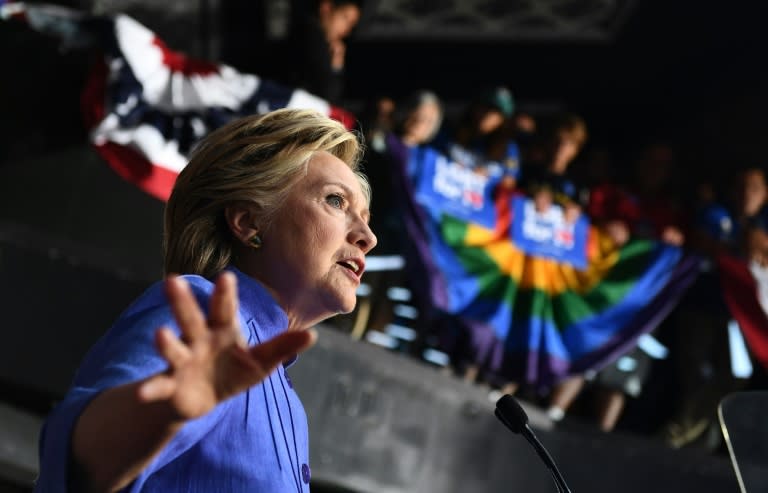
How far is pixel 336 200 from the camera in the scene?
1.74m

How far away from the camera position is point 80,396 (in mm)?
1170

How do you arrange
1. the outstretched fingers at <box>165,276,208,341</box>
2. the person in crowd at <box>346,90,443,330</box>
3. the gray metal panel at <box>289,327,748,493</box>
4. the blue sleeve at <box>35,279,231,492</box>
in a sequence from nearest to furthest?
the outstretched fingers at <box>165,276,208,341</box> → the blue sleeve at <box>35,279,231,492</box> → the gray metal panel at <box>289,327,748,493</box> → the person in crowd at <box>346,90,443,330</box>

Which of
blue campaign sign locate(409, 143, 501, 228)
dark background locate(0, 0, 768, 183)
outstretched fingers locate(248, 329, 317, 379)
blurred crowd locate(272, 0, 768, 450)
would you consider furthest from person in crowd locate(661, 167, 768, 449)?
outstretched fingers locate(248, 329, 317, 379)

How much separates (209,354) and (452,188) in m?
4.33

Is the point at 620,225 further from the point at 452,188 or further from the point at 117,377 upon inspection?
the point at 117,377

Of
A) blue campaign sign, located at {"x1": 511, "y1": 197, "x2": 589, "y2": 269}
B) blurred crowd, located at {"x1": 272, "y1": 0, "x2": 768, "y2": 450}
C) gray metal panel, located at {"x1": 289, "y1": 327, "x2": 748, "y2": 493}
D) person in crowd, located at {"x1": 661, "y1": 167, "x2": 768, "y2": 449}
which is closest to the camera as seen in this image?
gray metal panel, located at {"x1": 289, "y1": 327, "x2": 748, "y2": 493}

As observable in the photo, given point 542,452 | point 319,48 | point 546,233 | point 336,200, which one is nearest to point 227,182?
point 336,200

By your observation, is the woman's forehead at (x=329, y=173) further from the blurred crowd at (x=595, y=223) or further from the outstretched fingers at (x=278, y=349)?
the blurred crowd at (x=595, y=223)

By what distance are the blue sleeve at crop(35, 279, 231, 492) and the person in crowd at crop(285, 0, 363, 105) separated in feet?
13.2

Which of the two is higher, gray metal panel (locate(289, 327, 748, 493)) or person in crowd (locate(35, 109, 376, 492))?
person in crowd (locate(35, 109, 376, 492))

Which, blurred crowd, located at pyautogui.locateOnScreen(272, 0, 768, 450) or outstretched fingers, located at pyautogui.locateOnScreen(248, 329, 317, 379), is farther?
blurred crowd, located at pyautogui.locateOnScreen(272, 0, 768, 450)

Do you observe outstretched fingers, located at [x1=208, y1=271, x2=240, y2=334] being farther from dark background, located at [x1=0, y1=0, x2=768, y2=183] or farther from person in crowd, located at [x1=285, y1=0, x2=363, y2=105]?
dark background, located at [x1=0, y1=0, x2=768, y2=183]

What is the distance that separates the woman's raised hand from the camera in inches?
41.0

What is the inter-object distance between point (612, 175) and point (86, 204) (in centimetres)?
328
